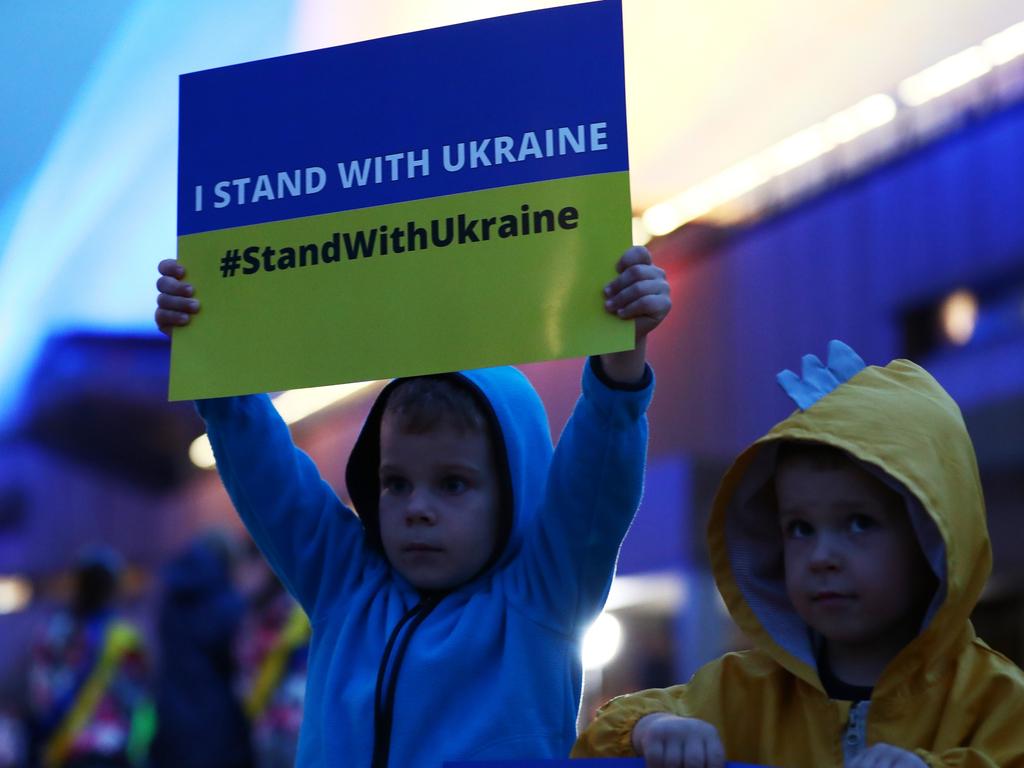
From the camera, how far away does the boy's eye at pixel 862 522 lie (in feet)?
4.91

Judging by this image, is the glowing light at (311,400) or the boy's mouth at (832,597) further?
the glowing light at (311,400)

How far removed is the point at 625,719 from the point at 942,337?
240 inches

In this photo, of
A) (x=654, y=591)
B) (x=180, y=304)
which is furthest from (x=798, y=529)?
(x=654, y=591)

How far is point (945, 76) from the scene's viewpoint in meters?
6.70

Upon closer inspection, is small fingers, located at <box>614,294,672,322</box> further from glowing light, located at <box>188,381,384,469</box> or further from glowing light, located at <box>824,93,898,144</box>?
glowing light, located at <box>188,381,384,469</box>

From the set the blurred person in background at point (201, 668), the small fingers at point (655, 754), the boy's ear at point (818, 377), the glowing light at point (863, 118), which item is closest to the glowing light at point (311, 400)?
the glowing light at point (863, 118)

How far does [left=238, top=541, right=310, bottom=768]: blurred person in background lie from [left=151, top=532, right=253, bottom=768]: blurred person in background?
0.05m

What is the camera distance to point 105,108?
6.97 metres

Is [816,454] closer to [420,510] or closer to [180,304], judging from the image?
[420,510]

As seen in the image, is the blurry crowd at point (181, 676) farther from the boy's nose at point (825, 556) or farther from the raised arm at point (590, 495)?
the boy's nose at point (825, 556)

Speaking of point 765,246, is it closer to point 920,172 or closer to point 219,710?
point 920,172

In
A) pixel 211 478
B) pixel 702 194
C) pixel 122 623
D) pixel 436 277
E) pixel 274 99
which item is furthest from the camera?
pixel 211 478

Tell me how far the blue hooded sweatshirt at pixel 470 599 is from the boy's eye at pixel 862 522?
0.93ft

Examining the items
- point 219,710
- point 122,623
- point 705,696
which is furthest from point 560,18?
point 122,623
